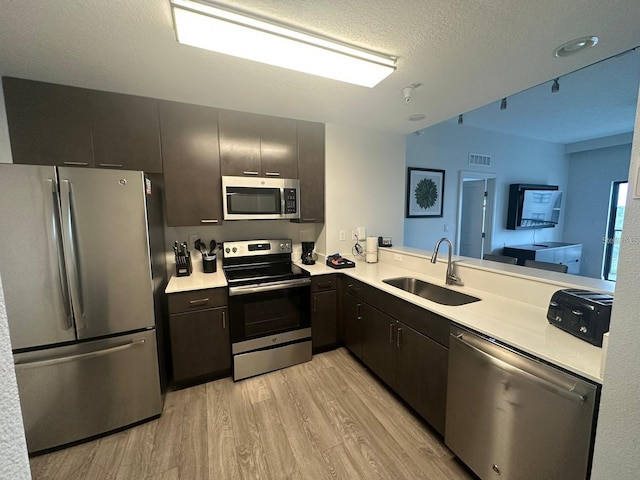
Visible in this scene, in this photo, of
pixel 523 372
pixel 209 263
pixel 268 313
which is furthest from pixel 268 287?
pixel 523 372

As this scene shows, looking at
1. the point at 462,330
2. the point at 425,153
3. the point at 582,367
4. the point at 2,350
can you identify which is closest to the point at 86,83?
the point at 2,350

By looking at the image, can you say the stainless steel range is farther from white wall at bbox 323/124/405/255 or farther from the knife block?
white wall at bbox 323/124/405/255

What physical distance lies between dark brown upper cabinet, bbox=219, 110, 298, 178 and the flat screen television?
4.06 m

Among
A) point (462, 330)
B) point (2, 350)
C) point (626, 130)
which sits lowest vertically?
point (462, 330)

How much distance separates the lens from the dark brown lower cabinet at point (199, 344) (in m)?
2.08

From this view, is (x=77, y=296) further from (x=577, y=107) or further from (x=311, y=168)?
(x=577, y=107)

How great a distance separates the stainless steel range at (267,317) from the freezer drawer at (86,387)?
0.62 m

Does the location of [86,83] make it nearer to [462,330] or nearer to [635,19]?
[462,330]

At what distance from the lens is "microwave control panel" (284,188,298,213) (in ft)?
8.66

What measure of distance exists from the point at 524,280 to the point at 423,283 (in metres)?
0.74

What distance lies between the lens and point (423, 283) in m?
2.29

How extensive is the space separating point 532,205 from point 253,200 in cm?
490

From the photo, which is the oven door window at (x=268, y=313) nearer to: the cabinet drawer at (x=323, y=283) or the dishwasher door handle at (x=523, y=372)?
the cabinet drawer at (x=323, y=283)

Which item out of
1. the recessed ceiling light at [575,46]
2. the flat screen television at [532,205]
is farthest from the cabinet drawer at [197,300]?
the flat screen television at [532,205]
